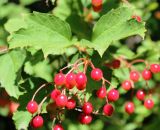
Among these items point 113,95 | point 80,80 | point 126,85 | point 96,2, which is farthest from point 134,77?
point 80,80

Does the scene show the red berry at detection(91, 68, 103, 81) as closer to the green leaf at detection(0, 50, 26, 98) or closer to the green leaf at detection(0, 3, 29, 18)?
the green leaf at detection(0, 50, 26, 98)

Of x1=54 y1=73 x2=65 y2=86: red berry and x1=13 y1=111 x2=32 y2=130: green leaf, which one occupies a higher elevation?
x1=54 y1=73 x2=65 y2=86: red berry

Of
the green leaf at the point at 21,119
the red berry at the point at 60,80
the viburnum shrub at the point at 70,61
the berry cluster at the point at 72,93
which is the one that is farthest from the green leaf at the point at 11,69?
the red berry at the point at 60,80

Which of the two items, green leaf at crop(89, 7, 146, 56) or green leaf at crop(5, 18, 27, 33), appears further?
green leaf at crop(5, 18, 27, 33)

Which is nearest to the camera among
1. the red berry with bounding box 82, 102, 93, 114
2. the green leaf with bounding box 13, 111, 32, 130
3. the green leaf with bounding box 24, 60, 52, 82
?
the red berry with bounding box 82, 102, 93, 114

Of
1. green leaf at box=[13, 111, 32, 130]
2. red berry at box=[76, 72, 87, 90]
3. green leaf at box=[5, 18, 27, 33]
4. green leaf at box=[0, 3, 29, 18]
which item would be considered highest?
red berry at box=[76, 72, 87, 90]

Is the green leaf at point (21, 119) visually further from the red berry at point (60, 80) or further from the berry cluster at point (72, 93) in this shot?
the red berry at point (60, 80)

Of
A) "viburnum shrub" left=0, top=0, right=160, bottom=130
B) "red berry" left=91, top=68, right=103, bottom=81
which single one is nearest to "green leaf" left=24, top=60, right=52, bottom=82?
"viburnum shrub" left=0, top=0, right=160, bottom=130

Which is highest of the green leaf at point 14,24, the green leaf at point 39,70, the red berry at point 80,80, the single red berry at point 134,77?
the red berry at point 80,80
